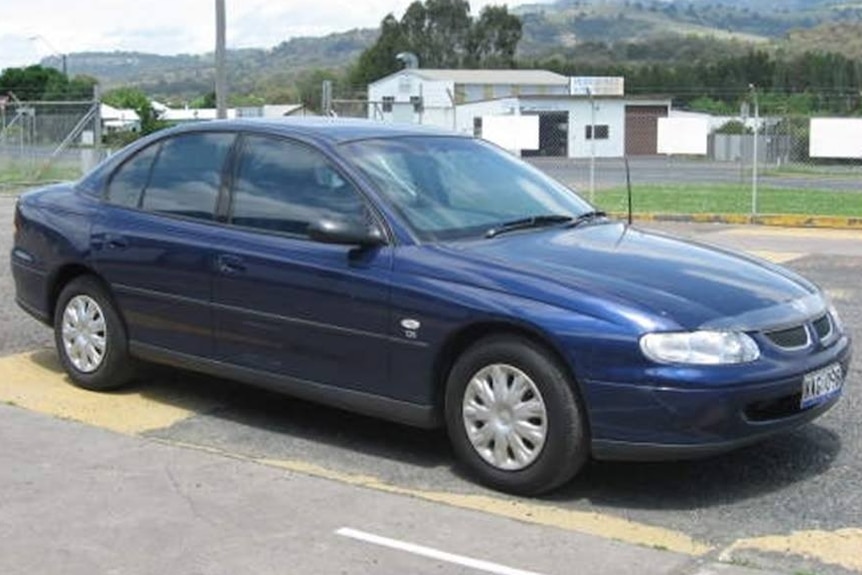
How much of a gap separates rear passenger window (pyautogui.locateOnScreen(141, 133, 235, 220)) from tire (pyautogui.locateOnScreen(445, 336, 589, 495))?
1.86 meters

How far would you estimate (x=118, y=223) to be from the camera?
6766 millimetres

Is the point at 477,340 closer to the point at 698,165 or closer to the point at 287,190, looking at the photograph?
the point at 287,190

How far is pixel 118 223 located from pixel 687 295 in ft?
10.7

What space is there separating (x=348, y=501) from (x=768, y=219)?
15.2m

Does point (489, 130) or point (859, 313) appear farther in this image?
point (489, 130)

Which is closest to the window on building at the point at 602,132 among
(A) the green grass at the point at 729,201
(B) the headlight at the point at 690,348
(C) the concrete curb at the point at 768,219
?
(A) the green grass at the point at 729,201

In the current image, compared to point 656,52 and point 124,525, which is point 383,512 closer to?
point 124,525

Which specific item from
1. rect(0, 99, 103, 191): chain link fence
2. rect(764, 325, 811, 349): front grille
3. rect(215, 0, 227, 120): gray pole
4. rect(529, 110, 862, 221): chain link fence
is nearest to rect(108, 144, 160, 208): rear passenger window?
rect(529, 110, 862, 221): chain link fence

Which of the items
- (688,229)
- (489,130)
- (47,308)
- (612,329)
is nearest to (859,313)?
(612,329)

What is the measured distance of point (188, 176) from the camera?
6605 mm

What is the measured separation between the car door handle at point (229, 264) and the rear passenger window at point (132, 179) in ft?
2.93

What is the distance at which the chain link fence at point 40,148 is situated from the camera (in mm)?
29312

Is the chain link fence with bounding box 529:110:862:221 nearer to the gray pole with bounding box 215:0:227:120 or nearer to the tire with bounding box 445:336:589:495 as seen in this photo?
the tire with bounding box 445:336:589:495

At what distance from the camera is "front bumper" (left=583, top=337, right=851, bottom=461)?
483 centimetres
